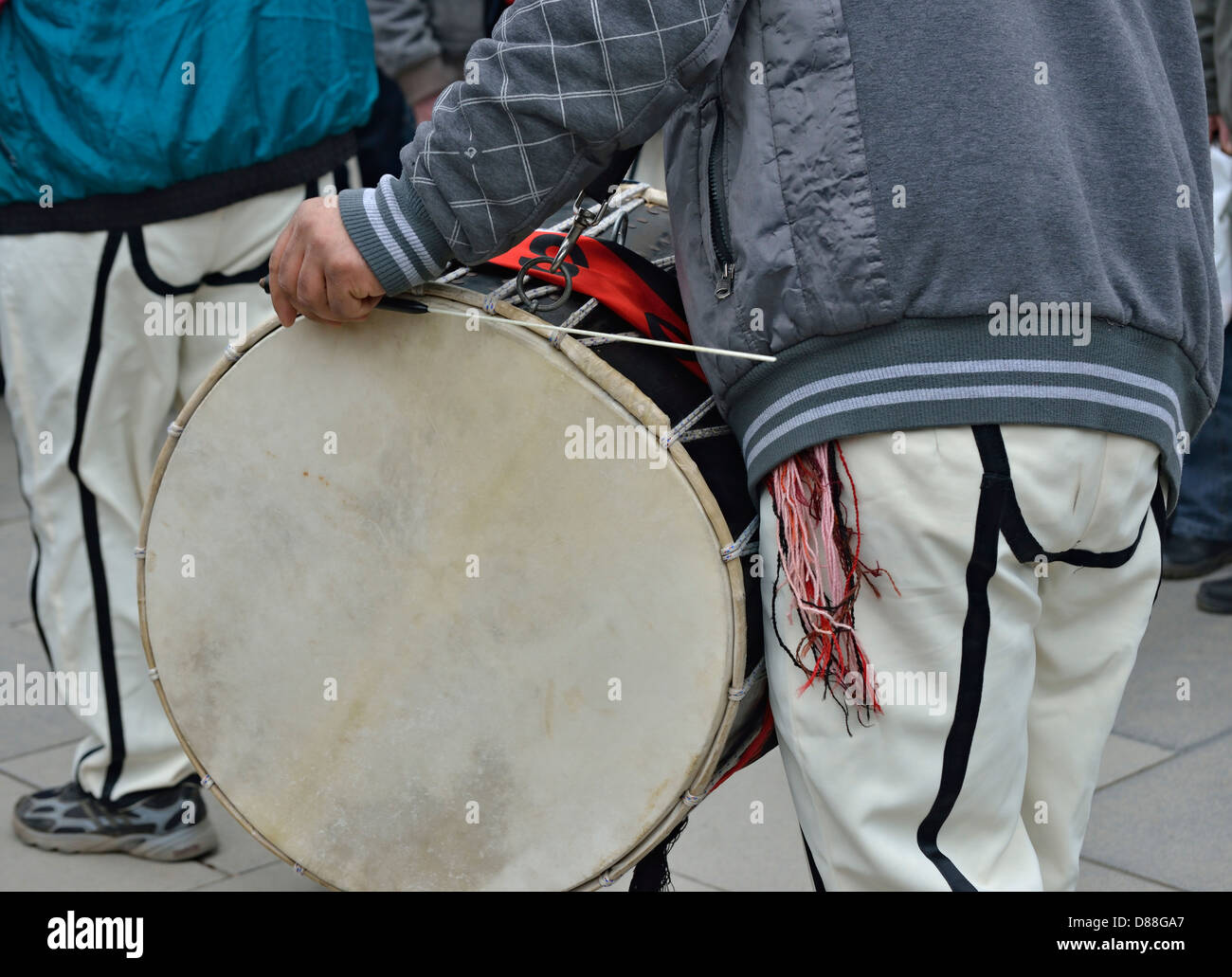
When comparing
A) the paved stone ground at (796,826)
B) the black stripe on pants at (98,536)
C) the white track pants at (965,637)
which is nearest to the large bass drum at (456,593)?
the white track pants at (965,637)

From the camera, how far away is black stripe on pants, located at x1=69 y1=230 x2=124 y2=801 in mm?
2361

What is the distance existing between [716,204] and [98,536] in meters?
1.55

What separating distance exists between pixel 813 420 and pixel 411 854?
2.33ft

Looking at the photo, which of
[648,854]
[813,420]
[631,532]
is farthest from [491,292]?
[648,854]

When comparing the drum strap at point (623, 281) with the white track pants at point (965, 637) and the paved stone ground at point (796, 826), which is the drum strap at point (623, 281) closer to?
the white track pants at point (965, 637)

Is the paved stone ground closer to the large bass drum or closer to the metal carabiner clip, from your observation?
the large bass drum

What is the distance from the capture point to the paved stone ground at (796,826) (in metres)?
2.50

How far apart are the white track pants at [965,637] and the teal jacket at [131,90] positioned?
134 centimetres

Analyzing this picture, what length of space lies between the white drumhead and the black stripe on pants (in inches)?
30.3

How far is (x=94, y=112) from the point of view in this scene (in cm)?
225

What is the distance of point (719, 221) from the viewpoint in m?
1.36

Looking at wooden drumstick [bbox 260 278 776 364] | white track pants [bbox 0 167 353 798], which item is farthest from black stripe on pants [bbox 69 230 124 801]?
wooden drumstick [bbox 260 278 776 364]

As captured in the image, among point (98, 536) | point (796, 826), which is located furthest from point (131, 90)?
point (796, 826)
